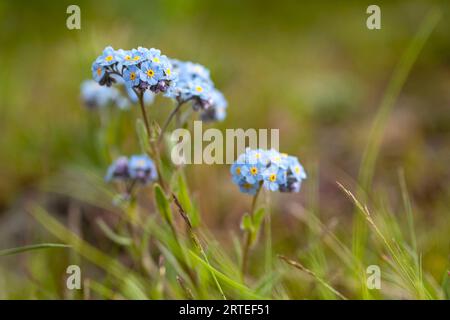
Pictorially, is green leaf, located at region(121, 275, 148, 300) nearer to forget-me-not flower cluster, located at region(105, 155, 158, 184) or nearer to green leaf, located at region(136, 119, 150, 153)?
forget-me-not flower cluster, located at region(105, 155, 158, 184)

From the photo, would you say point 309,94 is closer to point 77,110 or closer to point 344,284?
point 77,110

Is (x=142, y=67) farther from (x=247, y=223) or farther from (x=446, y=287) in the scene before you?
(x=446, y=287)

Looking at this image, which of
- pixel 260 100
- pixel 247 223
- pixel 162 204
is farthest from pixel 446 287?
pixel 260 100

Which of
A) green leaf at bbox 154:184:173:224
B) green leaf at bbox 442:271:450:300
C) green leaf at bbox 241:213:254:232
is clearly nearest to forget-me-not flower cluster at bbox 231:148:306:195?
green leaf at bbox 241:213:254:232

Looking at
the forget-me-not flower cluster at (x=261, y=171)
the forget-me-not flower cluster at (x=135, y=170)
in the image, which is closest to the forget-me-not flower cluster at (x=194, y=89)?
the forget-me-not flower cluster at (x=261, y=171)
